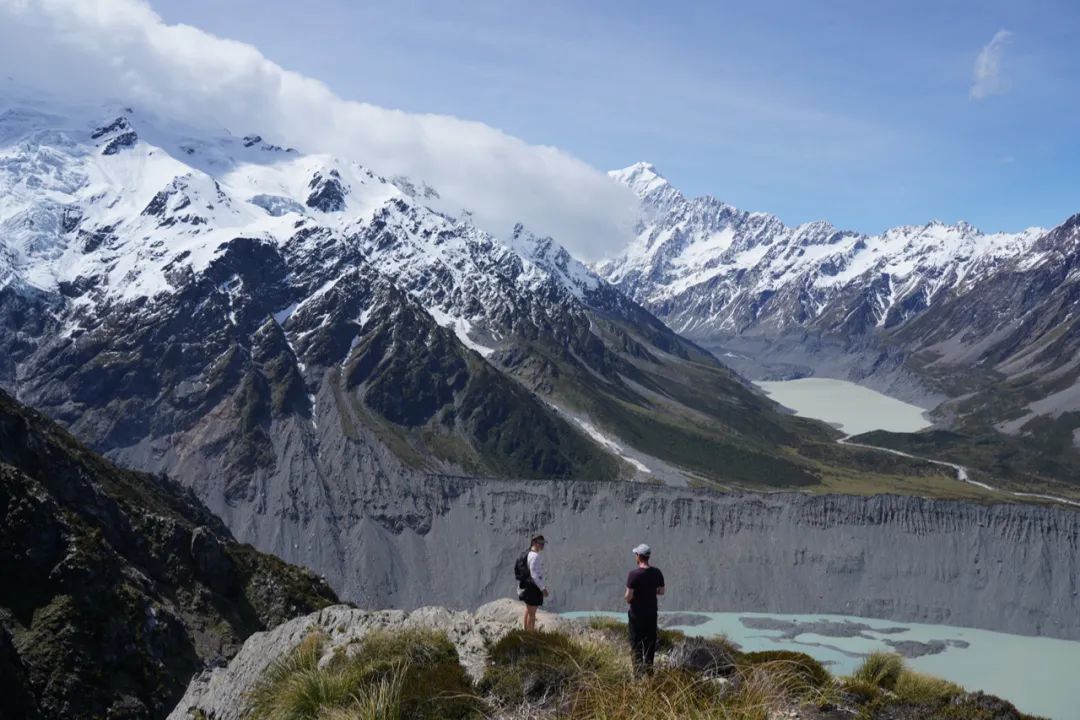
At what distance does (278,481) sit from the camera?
15962 cm

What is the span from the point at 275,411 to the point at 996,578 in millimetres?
137693

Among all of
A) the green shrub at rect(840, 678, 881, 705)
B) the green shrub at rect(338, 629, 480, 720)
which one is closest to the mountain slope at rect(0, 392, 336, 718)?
the green shrub at rect(338, 629, 480, 720)

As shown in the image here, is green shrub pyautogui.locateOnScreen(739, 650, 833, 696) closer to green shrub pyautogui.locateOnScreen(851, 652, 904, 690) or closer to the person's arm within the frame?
green shrub pyautogui.locateOnScreen(851, 652, 904, 690)

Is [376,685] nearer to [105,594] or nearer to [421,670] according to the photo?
[421,670]

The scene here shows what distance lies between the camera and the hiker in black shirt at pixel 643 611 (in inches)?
606

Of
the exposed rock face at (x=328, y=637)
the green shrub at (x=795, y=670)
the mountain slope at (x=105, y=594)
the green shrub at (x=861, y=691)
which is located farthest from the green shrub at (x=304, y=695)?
the mountain slope at (x=105, y=594)

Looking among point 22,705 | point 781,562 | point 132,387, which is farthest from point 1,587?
point 132,387

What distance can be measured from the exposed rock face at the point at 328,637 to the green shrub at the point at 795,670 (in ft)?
14.5

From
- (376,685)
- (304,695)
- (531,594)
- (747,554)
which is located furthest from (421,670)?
(747,554)

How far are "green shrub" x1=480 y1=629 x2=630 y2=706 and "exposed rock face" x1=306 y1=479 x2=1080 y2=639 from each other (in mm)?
97685

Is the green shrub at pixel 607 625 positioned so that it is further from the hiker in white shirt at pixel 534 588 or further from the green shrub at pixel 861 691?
the green shrub at pixel 861 691

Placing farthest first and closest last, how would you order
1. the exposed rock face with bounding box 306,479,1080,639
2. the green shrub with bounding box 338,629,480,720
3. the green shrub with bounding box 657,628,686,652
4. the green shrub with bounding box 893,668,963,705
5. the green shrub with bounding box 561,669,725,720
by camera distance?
the exposed rock face with bounding box 306,479,1080,639 → the green shrub with bounding box 657,628,686,652 → the green shrub with bounding box 893,668,963,705 → the green shrub with bounding box 338,629,480,720 → the green shrub with bounding box 561,669,725,720

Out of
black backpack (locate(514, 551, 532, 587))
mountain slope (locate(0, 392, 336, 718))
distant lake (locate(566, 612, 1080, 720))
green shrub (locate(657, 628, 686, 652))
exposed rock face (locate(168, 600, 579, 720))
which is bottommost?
distant lake (locate(566, 612, 1080, 720))

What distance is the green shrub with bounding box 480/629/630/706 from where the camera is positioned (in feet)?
45.7
